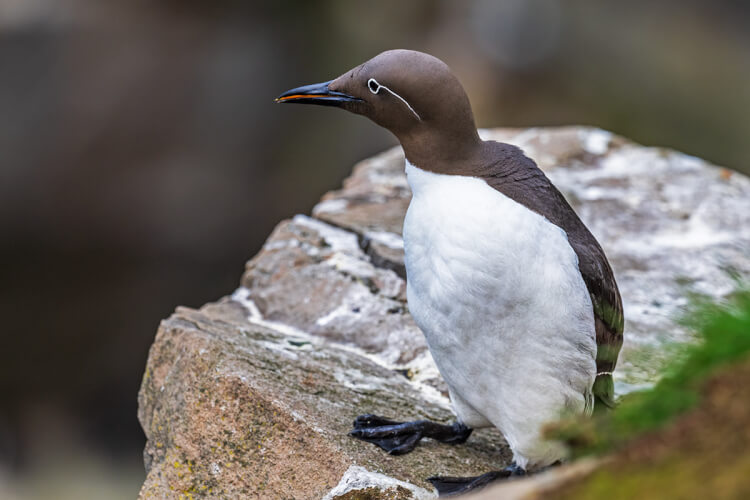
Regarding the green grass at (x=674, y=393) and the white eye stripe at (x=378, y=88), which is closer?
the green grass at (x=674, y=393)

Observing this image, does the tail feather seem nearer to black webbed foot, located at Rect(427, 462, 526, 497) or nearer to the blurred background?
black webbed foot, located at Rect(427, 462, 526, 497)

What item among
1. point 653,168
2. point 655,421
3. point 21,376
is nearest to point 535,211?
point 655,421

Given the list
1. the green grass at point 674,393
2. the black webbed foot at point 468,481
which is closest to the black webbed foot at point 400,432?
the black webbed foot at point 468,481

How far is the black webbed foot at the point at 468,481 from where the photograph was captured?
295 centimetres

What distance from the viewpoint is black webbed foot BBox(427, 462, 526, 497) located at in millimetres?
2947

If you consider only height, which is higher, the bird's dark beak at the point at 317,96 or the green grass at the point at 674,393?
the bird's dark beak at the point at 317,96

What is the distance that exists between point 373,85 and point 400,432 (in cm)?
131

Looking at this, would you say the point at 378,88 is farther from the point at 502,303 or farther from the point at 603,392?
the point at 603,392

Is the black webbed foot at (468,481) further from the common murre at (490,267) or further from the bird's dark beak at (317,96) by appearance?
the bird's dark beak at (317,96)

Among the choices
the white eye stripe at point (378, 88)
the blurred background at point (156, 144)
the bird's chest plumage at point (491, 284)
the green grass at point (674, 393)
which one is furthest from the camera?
the blurred background at point (156, 144)

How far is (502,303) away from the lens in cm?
283

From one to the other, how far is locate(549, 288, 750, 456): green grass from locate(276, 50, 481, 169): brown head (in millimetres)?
1231

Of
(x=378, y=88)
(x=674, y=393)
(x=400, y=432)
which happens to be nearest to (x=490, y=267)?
(x=378, y=88)

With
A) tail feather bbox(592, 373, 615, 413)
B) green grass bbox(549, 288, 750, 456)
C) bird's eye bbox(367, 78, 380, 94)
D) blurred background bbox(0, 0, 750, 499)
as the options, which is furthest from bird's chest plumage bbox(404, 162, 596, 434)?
blurred background bbox(0, 0, 750, 499)
